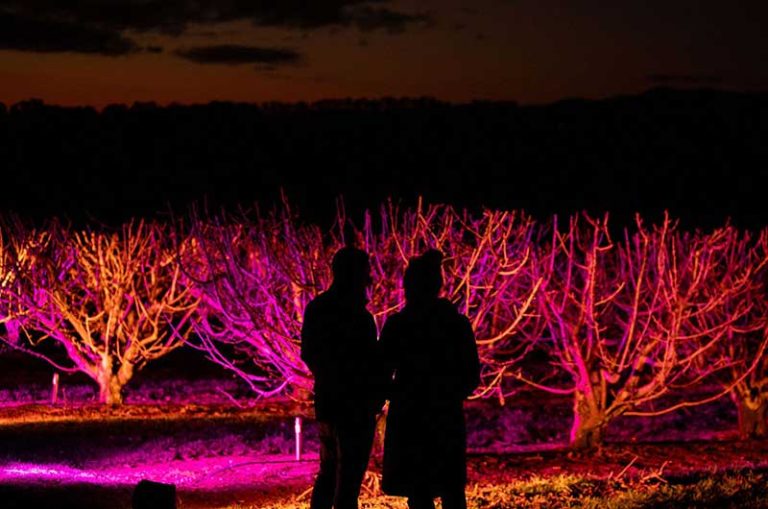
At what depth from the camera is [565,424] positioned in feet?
59.8

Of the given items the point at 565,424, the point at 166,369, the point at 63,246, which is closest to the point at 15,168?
the point at 166,369

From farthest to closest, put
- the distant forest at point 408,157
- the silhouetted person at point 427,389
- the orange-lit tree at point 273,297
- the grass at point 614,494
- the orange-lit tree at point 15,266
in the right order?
the distant forest at point 408,157 < the orange-lit tree at point 15,266 < the orange-lit tree at point 273,297 < the grass at point 614,494 < the silhouetted person at point 427,389

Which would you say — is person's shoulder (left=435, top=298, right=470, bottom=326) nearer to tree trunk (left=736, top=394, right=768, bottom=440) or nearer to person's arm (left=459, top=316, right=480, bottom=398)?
person's arm (left=459, top=316, right=480, bottom=398)

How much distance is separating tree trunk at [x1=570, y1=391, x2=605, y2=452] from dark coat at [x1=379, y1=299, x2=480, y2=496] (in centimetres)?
827

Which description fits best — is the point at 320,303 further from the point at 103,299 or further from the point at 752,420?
the point at 103,299

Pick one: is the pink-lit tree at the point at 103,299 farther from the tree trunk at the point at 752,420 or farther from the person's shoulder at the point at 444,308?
the person's shoulder at the point at 444,308

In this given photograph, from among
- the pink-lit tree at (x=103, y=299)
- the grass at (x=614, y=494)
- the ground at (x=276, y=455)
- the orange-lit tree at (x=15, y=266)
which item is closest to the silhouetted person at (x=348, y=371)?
the grass at (x=614, y=494)

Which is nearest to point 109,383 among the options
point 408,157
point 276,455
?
point 276,455

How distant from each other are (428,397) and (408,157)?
65418 mm

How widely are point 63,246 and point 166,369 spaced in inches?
330

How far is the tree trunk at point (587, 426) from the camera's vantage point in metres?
14.0

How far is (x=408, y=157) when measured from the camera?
233 feet

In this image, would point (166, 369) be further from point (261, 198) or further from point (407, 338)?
point (261, 198)

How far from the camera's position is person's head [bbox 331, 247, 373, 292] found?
6.16 meters
